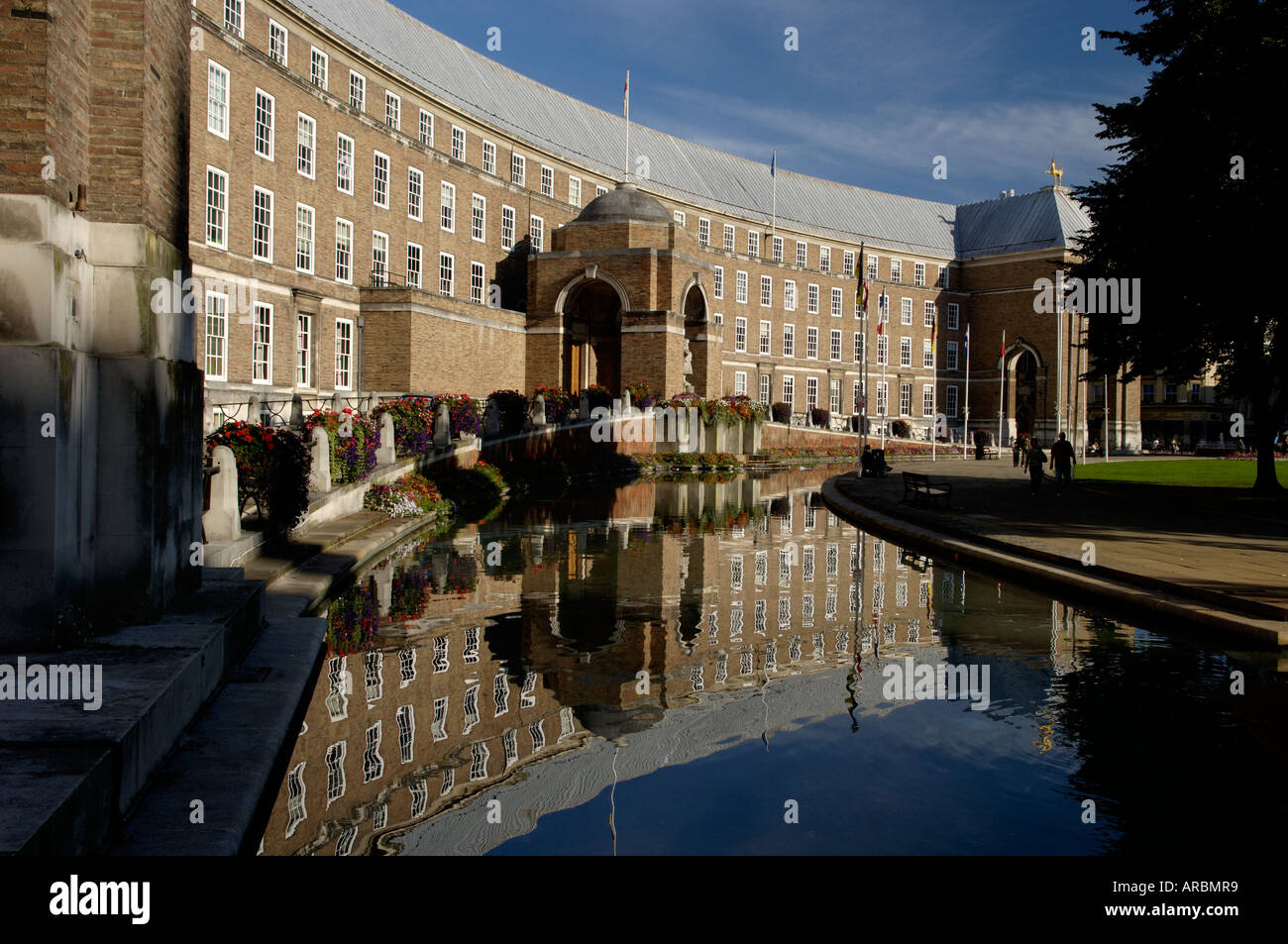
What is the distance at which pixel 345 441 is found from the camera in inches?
756

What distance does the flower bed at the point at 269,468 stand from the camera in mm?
13477

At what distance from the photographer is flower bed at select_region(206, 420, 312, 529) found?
13.5 m

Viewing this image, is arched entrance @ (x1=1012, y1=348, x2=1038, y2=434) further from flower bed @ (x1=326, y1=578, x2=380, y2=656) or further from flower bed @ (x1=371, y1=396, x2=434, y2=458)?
flower bed @ (x1=326, y1=578, x2=380, y2=656)

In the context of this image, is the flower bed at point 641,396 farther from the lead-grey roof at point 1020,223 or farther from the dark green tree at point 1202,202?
the lead-grey roof at point 1020,223

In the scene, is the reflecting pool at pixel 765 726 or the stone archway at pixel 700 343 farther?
the stone archway at pixel 700 343

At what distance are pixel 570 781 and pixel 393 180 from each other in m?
40.2

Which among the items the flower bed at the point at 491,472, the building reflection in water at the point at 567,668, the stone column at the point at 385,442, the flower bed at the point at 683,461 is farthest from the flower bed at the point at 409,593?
the flower bed at the point at 683,461

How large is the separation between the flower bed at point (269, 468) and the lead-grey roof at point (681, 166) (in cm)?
2769

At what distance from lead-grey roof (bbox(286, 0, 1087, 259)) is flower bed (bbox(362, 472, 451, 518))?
73.3 ft

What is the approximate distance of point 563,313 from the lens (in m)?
49.5

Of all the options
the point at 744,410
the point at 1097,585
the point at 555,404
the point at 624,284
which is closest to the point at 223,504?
the point at 1097,585

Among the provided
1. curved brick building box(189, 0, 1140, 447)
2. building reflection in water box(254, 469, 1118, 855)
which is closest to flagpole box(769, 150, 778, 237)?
curved brick building box(189, 0, 1140, 447)
